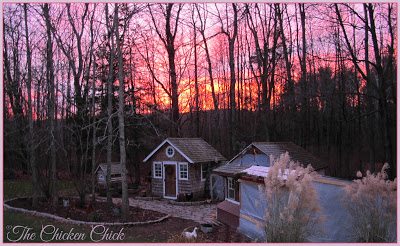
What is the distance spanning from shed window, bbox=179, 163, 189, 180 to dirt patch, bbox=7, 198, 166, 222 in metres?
3.21

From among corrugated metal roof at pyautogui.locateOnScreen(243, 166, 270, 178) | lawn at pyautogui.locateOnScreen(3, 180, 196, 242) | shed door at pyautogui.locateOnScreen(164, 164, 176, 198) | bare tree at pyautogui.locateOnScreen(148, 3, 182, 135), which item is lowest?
lawn at pyautogui.locateOnScreen(3, 180, 196, 242)

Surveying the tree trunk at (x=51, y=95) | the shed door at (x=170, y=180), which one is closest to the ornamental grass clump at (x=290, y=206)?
the tree trunk at (x=51, y=95)

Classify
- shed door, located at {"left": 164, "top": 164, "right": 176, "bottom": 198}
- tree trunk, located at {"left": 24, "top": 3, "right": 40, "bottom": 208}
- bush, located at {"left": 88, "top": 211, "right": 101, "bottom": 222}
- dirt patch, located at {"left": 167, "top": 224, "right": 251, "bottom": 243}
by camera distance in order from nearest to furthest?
1. dirt patch, located at {"left": 167, "top": 224, "right": 251, "bottom": 243}
2. bush, located at {"left": 88, "top": 211, "right": 101, "bottom": 222}
3. tree trunk, located at {"left": 24, "top": 3, "right": 40, "bottom": 208}
4. shed door, located at {"left": 164, "top": 164, "right": 176, "bottom": 198}

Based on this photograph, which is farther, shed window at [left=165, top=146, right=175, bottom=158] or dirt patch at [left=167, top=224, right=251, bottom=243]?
shed window at [left=165, top=146, right=175, bottom=158]

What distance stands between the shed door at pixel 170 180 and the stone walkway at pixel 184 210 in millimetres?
612

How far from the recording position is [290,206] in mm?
6496

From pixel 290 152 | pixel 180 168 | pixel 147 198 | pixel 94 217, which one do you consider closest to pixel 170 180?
pixel 180 168

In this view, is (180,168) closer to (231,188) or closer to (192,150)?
(192,150)

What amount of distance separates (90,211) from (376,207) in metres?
7.90

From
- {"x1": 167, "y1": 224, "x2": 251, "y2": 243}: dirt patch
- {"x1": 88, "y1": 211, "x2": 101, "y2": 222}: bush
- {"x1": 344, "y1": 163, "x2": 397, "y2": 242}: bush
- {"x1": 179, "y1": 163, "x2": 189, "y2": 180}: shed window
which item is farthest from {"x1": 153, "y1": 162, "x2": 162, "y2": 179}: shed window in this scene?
{"x1": 344, "y1": 163, "x2": 397, "y2": 242}: bush

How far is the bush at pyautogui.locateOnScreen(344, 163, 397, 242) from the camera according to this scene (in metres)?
6.66

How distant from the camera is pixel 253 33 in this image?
1977 cm

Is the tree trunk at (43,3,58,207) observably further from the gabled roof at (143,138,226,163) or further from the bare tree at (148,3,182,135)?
the bare tree at (148,3,182,135)

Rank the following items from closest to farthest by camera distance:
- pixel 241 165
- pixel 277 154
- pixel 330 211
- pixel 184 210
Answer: pixel 330 211 < pixel 241 165 < pixel 277 154 < pixel 184 210
